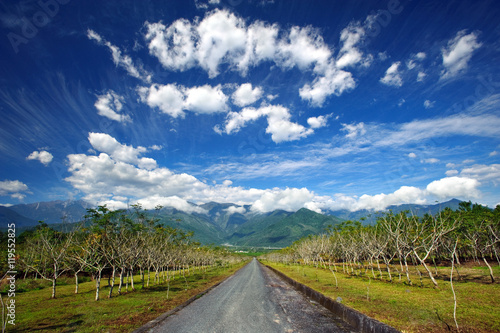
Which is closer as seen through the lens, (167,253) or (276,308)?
(276,308)

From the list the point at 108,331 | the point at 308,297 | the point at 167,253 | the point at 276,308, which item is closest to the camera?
the point at 108,331

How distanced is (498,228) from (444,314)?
50.4 m

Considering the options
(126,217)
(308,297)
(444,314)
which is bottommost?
(308,297)

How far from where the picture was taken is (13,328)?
39.7ft

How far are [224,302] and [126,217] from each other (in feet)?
58.2

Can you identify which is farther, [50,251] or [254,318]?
[50,251]

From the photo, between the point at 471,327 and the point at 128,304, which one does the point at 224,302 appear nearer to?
the point at 128,304

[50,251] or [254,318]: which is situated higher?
[50,251]

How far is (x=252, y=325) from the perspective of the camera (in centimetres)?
1151

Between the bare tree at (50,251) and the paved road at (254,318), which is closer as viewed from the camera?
the paved road at (254,318)

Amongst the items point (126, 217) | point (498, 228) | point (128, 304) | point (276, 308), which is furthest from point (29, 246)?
point (498, 228)

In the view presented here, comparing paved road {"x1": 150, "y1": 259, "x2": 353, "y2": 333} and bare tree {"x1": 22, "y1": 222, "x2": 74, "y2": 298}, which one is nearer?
paved road {"x1": 150, "y1": 259, "x2": 353, "y2": 333}

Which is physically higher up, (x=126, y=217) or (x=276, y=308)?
(x=126, y=217)

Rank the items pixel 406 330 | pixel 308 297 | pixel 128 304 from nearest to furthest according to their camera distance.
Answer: pixel 406 330 → pixel 128 304 → pixel 308 297
